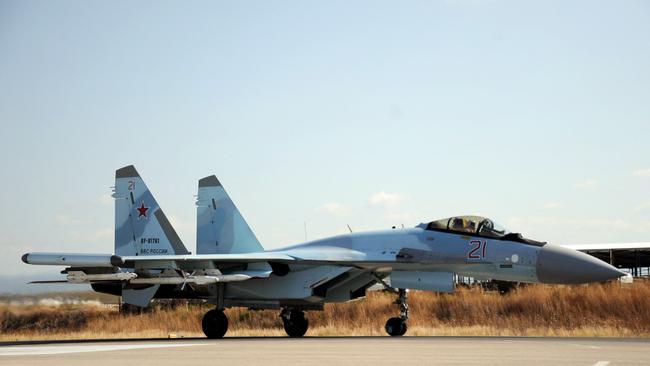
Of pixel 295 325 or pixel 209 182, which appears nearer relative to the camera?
pixel 295 325

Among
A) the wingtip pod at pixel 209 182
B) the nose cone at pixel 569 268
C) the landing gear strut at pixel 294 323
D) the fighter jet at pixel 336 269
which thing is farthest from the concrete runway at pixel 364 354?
the wingtip pod at pixel 209 182

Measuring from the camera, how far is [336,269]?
1916 cm

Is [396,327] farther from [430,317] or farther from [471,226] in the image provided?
[430,317]

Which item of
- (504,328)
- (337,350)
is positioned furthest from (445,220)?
(337,350)

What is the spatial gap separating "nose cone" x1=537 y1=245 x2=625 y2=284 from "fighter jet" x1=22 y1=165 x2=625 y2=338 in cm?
2

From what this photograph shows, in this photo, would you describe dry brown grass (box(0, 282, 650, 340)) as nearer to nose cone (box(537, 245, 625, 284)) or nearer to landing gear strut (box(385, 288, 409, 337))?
nose cone (box(537, 245, 625, 284))

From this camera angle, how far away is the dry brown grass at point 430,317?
21.1 meters

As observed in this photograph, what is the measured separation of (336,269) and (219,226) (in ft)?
16.0

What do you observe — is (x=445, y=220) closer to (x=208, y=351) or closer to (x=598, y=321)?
(x=598, y=321)

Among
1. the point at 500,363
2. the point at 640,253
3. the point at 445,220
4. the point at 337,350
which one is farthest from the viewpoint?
the point at 640,253

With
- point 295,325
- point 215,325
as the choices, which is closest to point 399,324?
point 295,325

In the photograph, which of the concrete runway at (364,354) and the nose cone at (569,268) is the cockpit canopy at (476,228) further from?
the concrete runway at (364,354)

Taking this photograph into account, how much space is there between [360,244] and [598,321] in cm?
586

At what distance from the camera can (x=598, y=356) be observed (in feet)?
35.6
